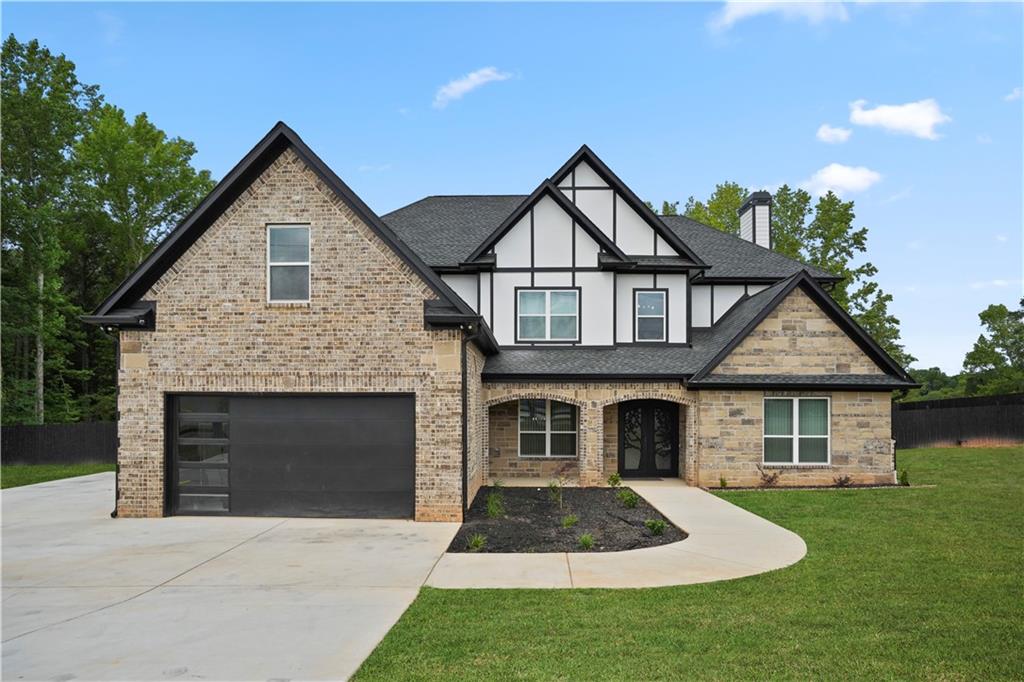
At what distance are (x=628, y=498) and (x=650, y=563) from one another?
5230 millimetres

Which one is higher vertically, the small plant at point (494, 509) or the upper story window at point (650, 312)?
the upper story window at point (650, 312)

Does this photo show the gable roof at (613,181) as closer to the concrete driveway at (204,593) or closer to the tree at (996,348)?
the concrete driveway at (204,593)

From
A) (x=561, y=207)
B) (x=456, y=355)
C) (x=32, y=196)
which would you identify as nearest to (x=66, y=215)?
(x=32, y=196)

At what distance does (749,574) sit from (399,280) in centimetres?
771

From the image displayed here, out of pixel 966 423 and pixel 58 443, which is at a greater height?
pixel 966 423

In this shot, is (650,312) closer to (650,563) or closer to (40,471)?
(650,563)

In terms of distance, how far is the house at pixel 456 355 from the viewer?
1270 centimetres

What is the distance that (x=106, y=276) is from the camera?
3984cm

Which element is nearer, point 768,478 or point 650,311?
point 768,478

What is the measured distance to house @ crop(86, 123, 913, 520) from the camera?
12.7 meters

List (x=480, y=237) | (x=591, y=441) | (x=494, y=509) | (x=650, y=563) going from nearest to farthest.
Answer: (x=650, y=563) → (x=494, y=509) → (x=591, y=441) → (x=480, y=237)

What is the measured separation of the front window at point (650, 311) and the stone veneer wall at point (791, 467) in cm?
289

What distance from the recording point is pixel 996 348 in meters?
50.9

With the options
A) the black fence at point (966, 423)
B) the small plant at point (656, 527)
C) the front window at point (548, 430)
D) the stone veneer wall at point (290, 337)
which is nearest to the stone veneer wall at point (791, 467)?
the front window at point (548, 430)
